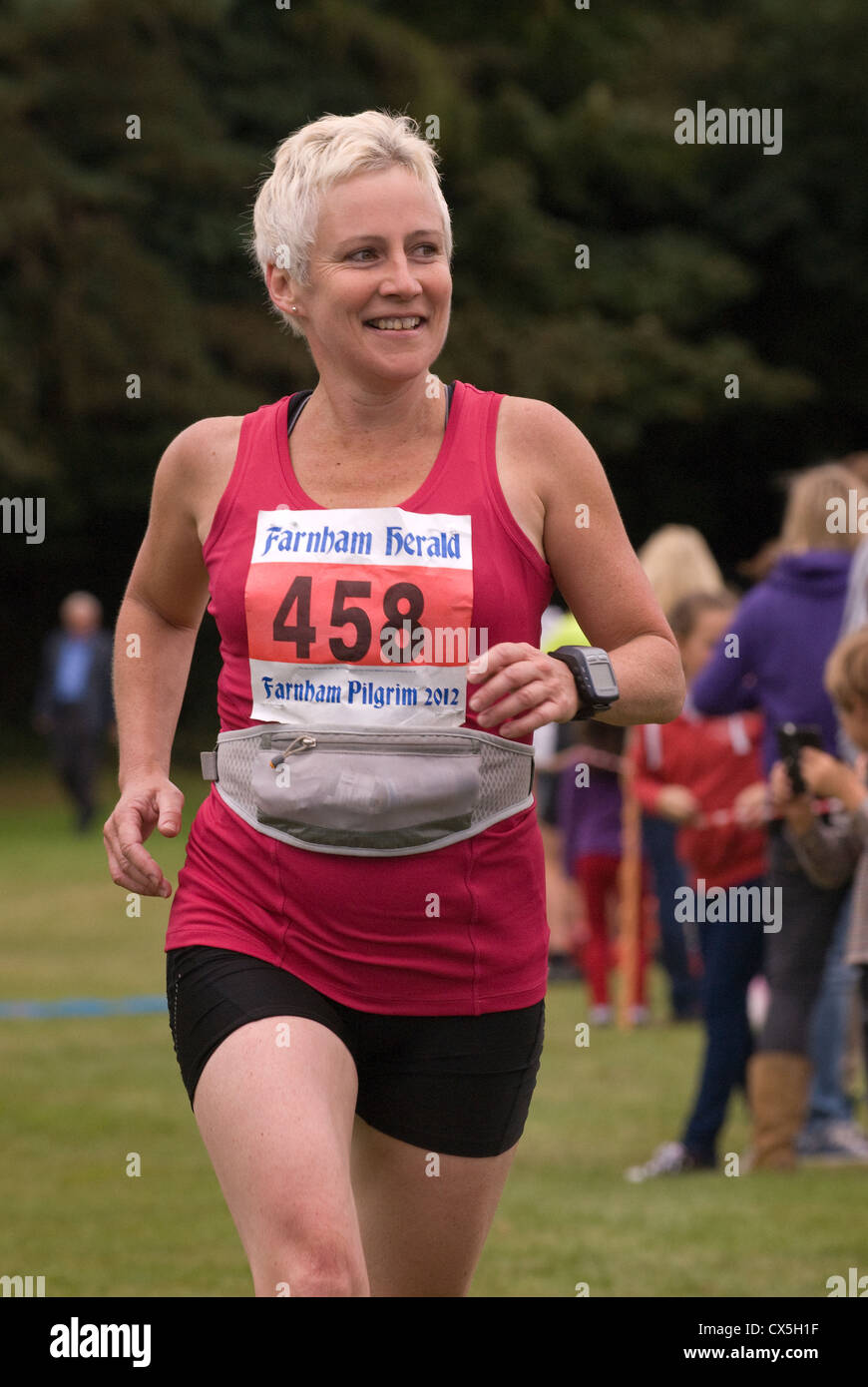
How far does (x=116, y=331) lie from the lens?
28984mm

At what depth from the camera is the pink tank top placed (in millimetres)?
3236

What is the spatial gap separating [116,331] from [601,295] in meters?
7.87

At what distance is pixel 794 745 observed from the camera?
582 cm

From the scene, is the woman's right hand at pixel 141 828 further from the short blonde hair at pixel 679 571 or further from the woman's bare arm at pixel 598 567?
the short blonde hair at pixel 679 571

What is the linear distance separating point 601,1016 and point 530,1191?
3459 millimetres

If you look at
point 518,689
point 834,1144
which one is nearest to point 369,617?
point 518,689

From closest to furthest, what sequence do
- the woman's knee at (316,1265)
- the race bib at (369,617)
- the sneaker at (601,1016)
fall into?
the woman's knee at (316,1265)
the race bib at (369,617)
the sneaker at (601,1016)

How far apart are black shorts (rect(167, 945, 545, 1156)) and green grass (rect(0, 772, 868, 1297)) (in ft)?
7.50

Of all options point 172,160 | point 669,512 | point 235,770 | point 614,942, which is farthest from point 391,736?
point 669,512

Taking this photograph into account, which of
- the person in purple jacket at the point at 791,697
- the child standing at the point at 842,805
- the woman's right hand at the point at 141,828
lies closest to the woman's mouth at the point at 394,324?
the woman's right hand at the point at 141,828

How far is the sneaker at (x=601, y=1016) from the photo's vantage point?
1031 cm

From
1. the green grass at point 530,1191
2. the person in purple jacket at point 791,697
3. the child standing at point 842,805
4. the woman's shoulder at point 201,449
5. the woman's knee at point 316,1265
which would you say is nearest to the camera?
the woman's knee at point 316,1265

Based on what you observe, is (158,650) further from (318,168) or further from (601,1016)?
(601,1016)

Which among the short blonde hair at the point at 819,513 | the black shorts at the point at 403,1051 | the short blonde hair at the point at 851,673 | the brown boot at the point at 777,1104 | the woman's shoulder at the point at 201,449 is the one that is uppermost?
the woman's shoulder at the point at 201,449
